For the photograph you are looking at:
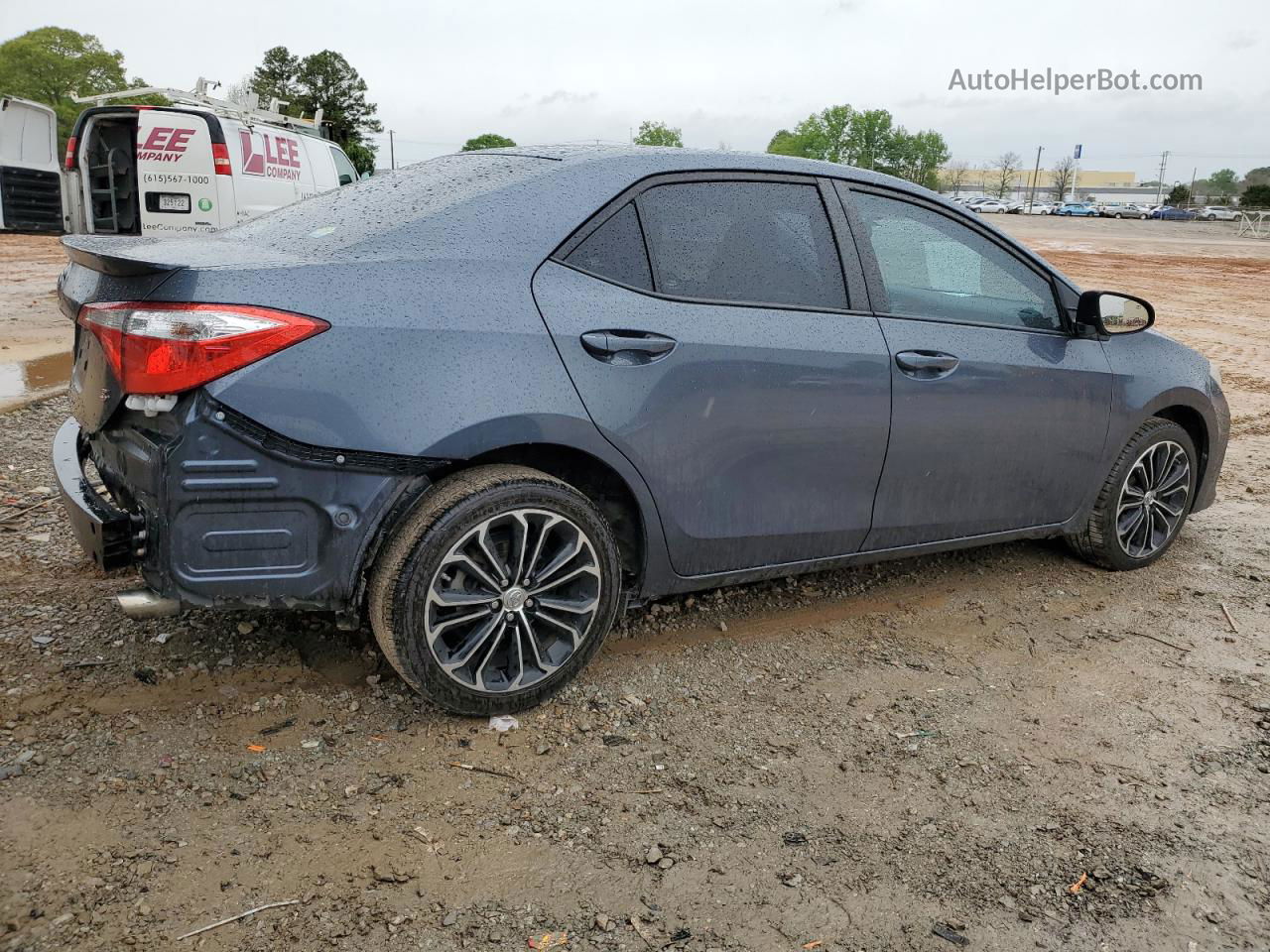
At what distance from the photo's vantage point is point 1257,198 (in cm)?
7175

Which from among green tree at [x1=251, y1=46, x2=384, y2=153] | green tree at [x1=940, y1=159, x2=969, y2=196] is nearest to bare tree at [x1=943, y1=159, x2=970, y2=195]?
green tree at [x1=940, y1=159, x2=969, y2=196]

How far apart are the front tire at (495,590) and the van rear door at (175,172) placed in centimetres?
870

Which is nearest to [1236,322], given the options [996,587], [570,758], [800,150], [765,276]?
[996,587]

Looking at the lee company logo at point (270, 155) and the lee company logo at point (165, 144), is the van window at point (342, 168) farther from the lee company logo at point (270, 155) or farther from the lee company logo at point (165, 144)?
the lee company logo at point (165, 144)

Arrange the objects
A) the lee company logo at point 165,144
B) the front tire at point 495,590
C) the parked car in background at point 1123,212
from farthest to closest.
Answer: the parked car in background at point 1123,212 → the lee company logo at point 165,144 → the front tire at point 495,590

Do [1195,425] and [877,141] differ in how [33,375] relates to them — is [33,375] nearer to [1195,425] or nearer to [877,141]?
[1195,425]

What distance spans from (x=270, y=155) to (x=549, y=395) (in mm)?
9926

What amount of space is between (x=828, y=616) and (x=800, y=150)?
Result: 124271 mm

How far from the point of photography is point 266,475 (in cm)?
269

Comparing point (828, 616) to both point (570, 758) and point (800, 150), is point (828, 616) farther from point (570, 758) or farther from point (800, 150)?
point (800, 150)

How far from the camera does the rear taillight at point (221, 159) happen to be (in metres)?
10.4

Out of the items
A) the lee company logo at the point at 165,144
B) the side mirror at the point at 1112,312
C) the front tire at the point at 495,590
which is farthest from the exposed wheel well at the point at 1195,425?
the lee company logo at the point at 165,144

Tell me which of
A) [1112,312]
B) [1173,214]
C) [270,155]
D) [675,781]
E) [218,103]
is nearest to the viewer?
[675,781]

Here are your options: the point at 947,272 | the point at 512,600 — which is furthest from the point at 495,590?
the point at 947,272
